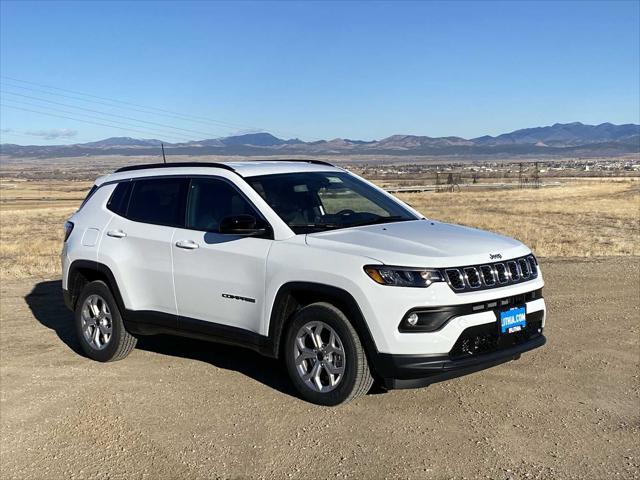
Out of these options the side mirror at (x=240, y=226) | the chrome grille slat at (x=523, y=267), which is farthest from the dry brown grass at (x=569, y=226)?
the side mirror at (x=240, y=226)

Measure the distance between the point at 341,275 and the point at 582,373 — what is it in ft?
7.93

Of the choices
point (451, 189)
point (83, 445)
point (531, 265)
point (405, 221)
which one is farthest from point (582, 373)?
point (451, 189)

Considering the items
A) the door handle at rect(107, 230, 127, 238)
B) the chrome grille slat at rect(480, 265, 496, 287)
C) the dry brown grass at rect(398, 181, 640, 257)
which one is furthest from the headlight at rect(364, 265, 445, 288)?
the dry brown grass at rect(398, 181, 640, 257)

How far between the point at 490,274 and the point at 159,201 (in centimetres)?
301

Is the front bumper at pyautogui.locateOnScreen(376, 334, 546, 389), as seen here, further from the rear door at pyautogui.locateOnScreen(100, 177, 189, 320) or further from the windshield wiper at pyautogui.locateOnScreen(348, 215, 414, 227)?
the rear door at pyautogui.locateOnScreen(100, 177, 189, 320)

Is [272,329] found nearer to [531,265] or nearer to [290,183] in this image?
[290,183]

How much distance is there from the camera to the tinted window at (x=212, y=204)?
5715 millimetres

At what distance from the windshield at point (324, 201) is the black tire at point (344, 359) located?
700 millimetres

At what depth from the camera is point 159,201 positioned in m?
6.27

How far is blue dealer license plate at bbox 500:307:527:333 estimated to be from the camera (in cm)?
484

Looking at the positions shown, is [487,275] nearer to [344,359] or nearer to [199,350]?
[344,359]

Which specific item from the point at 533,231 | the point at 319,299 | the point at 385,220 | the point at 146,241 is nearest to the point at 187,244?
the point at 146,241

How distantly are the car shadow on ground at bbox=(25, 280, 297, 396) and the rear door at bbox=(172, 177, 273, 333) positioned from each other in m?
0.63

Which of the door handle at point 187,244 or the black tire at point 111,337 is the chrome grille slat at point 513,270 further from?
the black tire at point 111,337
